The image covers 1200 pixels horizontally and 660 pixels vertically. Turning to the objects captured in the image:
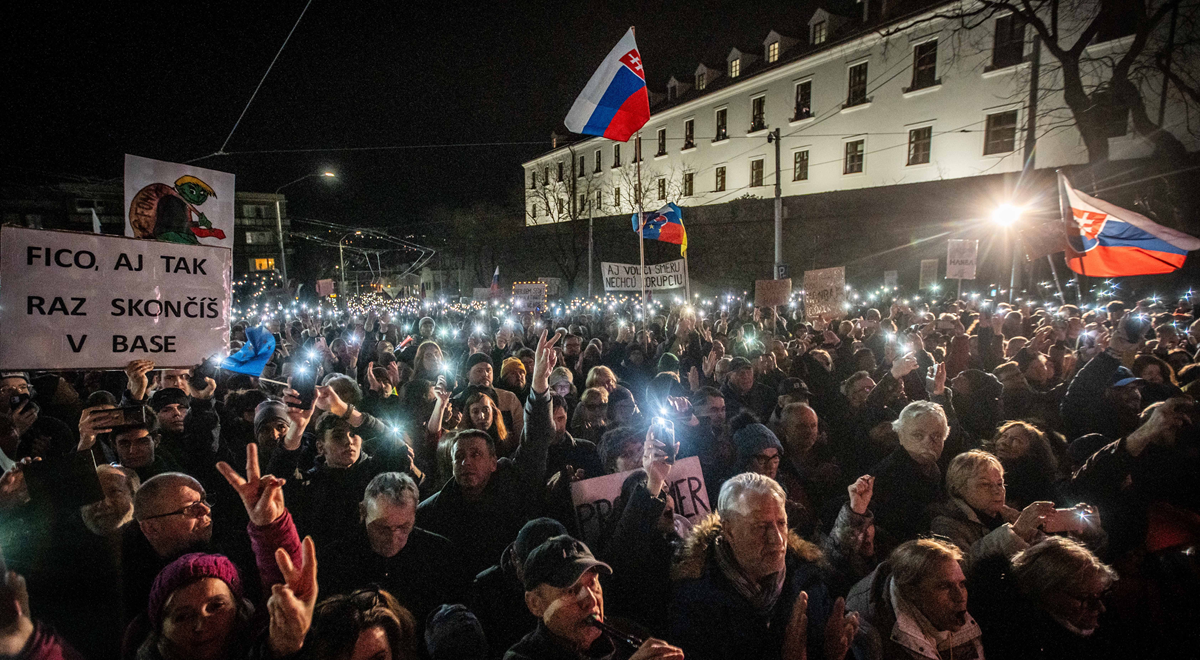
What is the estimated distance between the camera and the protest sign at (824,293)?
32.2 ft

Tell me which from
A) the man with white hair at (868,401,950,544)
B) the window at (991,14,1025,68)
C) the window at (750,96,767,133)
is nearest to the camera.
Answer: the man with white hair at (868,401,950,544)

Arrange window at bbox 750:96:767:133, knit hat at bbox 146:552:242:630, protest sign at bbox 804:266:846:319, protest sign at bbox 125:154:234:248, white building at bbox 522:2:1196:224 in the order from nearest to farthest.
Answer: knit hat at bbox 146:552:242:630 < protest sign at bbox 125:154:234:248 < protest sign at bbox 804:266:846:319 < white building at bbox 522:2:1196:224 < window at bbox 750:96:767:133

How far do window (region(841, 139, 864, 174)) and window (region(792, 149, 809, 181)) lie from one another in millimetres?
2332

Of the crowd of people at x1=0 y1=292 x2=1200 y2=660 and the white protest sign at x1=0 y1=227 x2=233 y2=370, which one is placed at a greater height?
the white protest sign at x1=0 y1=227 x2=233 y2=370

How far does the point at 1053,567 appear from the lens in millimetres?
2273

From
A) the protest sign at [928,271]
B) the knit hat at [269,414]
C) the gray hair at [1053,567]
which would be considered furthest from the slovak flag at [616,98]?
the protest sign at [928,271]

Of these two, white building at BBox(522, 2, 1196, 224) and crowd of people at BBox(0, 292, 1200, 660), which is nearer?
crowd of people at BBox(0, 292, 1200, 660)

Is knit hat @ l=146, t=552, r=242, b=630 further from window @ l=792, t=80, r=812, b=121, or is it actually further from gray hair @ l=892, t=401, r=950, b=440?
window @ l=792, t=80, r=812, b=121

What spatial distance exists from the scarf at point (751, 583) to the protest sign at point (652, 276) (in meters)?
8.57

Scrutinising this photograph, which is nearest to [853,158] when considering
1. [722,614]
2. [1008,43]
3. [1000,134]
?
[1000,134]

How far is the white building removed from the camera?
2094 cm

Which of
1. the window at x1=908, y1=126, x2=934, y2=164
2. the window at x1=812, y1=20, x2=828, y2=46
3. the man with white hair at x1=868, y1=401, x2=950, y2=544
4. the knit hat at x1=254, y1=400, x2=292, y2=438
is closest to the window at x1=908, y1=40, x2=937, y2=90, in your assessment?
the window at x1=908, y1=126, x2=934, y2=164

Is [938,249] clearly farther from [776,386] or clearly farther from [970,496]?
[970,496]

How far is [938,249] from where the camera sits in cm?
2114
